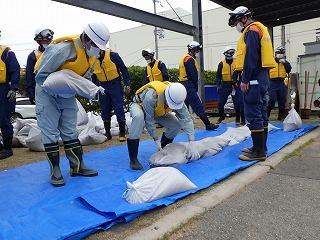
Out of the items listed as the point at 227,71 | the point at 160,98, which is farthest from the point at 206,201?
the point at 227,71

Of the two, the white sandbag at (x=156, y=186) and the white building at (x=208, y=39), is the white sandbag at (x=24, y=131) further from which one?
the white building at (x=208, y=39)

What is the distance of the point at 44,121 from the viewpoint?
11.8 feet

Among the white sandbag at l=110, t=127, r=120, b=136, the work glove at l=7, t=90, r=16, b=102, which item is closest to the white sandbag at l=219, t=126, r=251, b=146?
the white sandbag at l=110, t=127, r=120, b=136

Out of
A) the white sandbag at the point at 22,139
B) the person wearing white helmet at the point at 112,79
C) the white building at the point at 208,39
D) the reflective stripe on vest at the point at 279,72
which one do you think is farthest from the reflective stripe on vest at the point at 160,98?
the white building at the point at 208,39

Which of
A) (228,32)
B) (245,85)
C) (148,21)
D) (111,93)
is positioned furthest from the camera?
(228,32)

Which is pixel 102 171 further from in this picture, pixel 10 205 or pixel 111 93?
→ pixel 111 93

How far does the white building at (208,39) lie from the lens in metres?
34.7

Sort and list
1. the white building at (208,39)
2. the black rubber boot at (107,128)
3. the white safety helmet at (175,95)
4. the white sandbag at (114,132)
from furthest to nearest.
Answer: the white building at (208,39) < the white sandbag at (114,132) < the black rubber boot at (107,128) < the white safety helmet at (175,95)

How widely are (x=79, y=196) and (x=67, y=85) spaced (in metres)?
1.08

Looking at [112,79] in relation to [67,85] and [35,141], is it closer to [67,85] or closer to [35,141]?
[35,141]

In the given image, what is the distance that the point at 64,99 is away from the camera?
379 centimetres

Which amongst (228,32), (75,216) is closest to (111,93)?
(75,216)

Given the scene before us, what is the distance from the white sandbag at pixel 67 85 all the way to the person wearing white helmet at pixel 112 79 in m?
2.41

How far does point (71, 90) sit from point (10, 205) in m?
1.19
